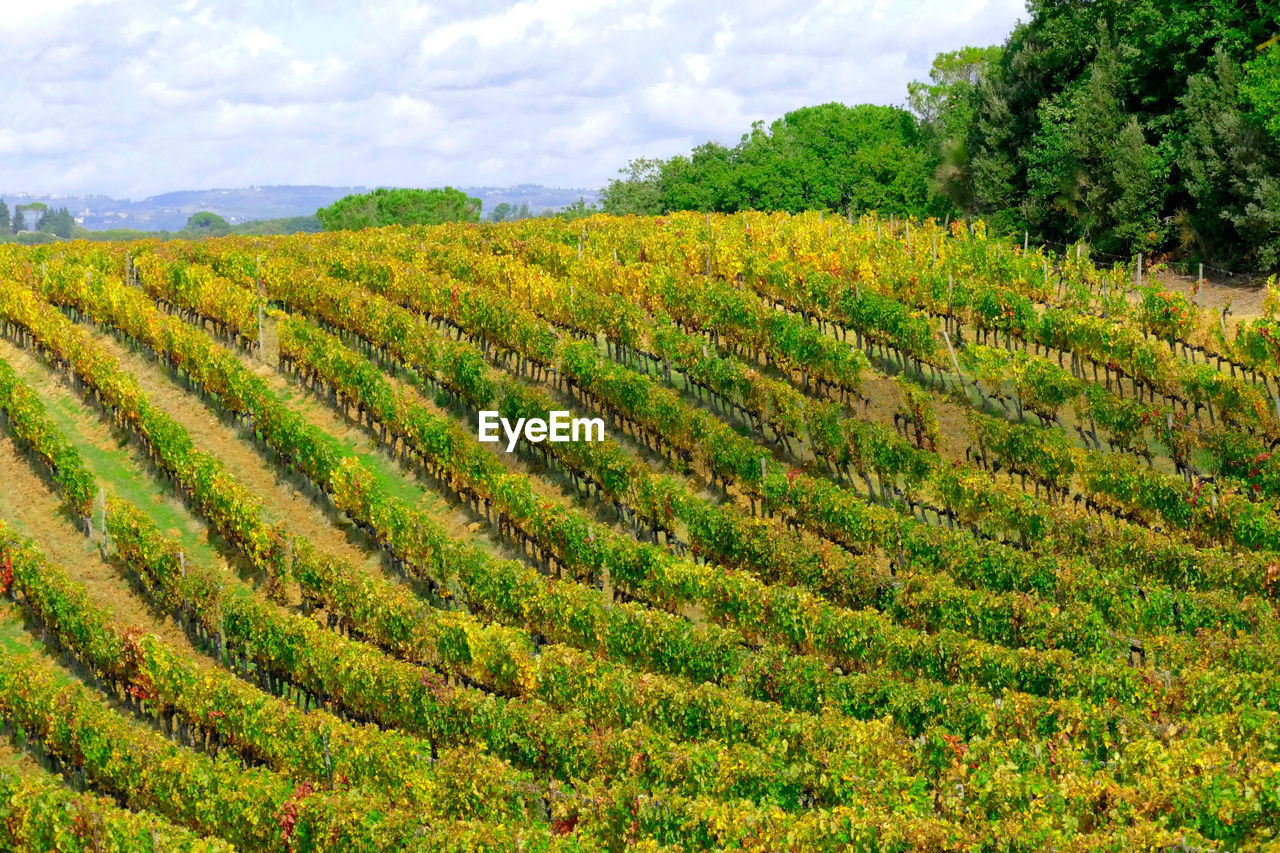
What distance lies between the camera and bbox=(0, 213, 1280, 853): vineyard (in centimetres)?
2033

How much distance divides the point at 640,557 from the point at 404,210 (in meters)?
78.6

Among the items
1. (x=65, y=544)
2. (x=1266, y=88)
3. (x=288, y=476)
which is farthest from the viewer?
(x=1266, y=88)

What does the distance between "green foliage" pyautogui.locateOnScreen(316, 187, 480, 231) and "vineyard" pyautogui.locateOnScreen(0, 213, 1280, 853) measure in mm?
49115

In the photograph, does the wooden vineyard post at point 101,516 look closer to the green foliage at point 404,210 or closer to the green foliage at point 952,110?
the green foliage at point 952,110

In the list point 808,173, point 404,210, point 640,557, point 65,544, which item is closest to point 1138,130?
point 808,173

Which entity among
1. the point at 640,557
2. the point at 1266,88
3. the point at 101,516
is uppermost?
the point at 1266,88

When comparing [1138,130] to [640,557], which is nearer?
[640,557]

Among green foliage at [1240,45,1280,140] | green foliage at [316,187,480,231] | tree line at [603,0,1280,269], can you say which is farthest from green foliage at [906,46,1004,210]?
green foliage at [316,187,480,231]

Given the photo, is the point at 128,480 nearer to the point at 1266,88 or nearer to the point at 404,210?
the point at 1266,88

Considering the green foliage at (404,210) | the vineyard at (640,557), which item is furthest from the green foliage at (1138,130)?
the green foliage at (404,210)

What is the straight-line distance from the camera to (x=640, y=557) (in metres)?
28.9

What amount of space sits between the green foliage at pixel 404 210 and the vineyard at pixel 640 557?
161 ft

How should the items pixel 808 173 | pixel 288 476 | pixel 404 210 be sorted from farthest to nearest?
pixel 404 210
pixel 808 173
pixel 288 476

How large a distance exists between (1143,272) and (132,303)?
4101 centimetres
